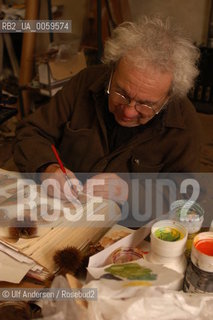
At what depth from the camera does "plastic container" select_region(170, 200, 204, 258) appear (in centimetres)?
81

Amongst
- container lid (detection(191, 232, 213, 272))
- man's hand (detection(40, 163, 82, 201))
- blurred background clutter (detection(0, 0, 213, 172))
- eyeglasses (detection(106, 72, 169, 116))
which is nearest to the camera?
container lid (detection(191, 232, 213, 272))

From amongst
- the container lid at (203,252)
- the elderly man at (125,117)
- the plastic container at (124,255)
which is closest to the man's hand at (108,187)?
the elderly man at (125,117)

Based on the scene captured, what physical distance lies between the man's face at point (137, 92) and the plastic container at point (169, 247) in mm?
506

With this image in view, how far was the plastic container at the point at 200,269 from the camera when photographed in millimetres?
662

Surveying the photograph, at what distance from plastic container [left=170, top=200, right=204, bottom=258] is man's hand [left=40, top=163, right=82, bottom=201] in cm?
32

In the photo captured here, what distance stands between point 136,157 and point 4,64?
3.31 metres

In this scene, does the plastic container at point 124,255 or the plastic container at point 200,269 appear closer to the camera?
the plastic container at point 200,269

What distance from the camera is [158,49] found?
1102 millimetres

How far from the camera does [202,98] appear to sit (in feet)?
11.6

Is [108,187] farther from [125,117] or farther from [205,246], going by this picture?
[205,246]

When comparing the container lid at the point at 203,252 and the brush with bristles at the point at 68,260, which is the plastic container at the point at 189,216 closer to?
the container lid at the point at 203,252

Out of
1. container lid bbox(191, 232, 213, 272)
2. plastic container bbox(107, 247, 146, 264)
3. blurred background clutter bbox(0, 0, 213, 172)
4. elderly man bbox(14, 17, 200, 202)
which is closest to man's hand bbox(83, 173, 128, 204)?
elderly man bbox(14, 17, 200, 202)

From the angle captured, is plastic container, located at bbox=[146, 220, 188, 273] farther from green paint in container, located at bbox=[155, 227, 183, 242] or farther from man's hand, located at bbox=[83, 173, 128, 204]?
man's hand, located at bbox=[83, 173, 128, 204]

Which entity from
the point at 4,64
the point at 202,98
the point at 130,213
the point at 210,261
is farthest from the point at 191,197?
the point at 4,64
